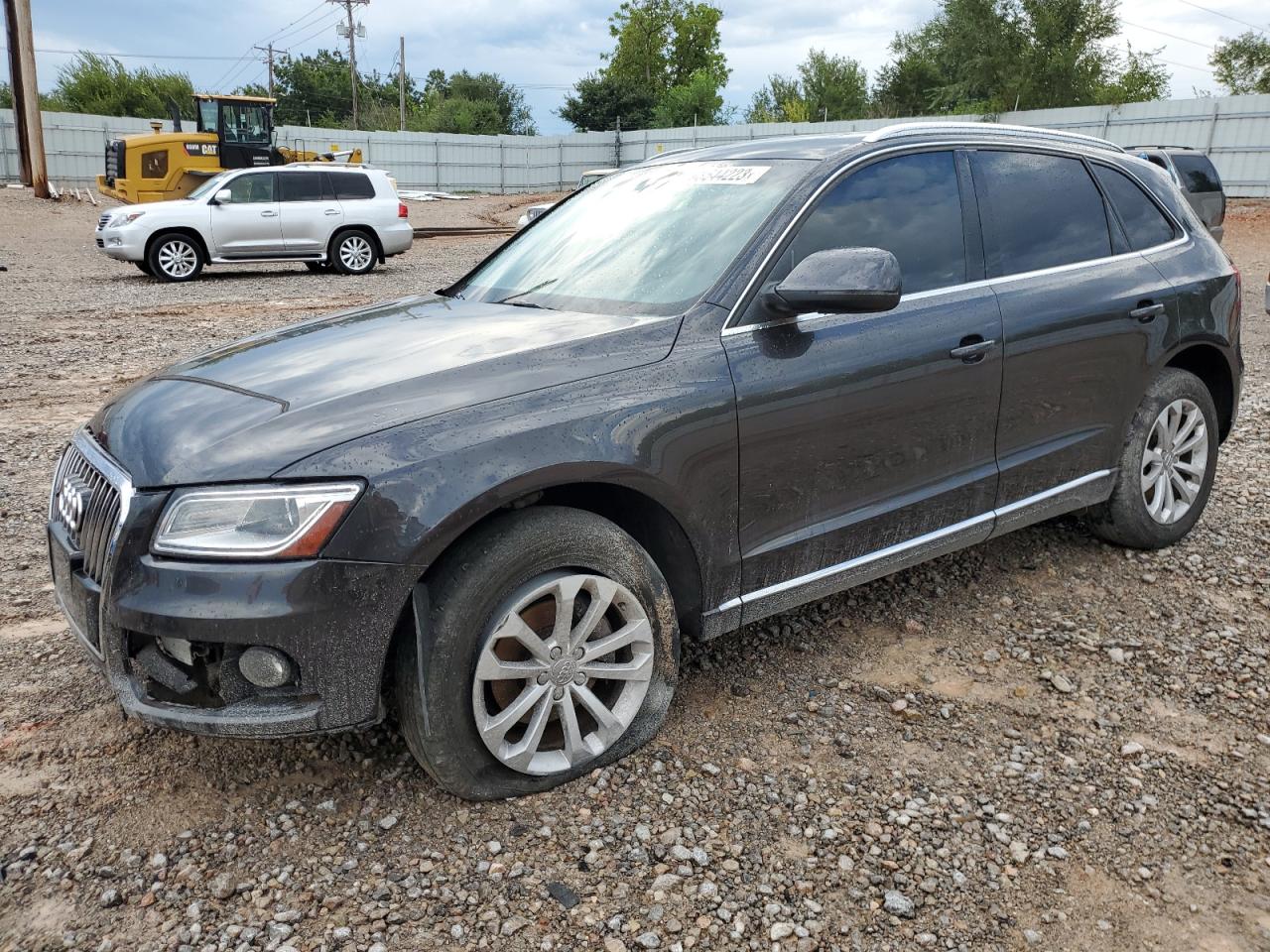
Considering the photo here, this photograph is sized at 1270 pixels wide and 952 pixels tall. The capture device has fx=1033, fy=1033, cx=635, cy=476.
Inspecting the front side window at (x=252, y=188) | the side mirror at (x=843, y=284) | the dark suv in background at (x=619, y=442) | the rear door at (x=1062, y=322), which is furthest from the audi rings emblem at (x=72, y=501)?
the front side window at (x=252, y=188)

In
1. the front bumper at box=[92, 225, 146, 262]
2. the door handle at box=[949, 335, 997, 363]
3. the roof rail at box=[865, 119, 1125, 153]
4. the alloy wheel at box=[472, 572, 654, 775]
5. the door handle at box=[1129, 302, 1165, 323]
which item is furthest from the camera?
the front bumper at box=[92, 225, 146, 262]

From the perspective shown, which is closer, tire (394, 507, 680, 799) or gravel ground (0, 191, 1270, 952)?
gravel ground (0, 191, 1270, 952)

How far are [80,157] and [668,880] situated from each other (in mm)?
39812

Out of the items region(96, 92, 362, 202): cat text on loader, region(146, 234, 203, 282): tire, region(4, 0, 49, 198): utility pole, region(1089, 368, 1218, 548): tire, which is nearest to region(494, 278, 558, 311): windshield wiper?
region(1089, 368, 1218, 548): tire

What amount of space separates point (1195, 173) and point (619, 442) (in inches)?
554

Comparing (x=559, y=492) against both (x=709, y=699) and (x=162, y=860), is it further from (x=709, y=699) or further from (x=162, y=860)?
(x=162, y=860)

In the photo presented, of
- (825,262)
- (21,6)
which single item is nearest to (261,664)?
(825,262)

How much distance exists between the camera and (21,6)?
25828 millimetres

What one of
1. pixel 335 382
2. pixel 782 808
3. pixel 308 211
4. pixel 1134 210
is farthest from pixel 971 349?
pixel 308 211

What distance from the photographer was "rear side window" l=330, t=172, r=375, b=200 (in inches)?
669

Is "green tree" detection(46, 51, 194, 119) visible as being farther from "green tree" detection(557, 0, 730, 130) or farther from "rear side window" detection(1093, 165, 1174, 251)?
"rear side window" detection(1093, 165, 1174, 251)

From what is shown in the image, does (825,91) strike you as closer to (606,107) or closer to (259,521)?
(606,107)

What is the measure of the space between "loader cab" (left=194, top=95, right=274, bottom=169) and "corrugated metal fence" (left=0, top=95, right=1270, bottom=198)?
965cm

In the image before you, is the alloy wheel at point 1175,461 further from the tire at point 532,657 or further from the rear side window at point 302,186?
the rear side window at point 302,186
